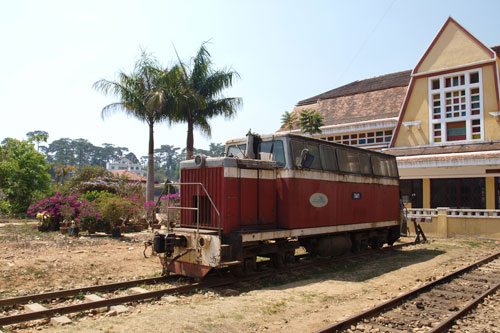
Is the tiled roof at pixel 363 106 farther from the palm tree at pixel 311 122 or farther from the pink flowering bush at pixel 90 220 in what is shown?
the pink flowering bush at pixel 90 220

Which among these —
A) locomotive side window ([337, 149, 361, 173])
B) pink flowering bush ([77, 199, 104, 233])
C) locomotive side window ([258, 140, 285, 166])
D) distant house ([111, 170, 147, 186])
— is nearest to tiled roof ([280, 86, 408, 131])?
distant house ([111, 170, 147, 186])

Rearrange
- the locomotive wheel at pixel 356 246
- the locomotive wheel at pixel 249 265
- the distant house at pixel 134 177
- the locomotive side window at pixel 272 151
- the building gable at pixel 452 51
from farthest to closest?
the distant house at pixel 134 177 → the building gable at pixel 452 51 → the locomotive wheel at pixel 356 246 → the locomotive side window at pixel 272 151 → the locomotive wheel at pixel 249 265

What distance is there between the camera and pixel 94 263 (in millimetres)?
10016

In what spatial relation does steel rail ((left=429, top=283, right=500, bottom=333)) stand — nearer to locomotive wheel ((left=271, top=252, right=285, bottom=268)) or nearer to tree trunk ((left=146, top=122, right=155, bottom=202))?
locomotive wheel ((left=271, top=252, right=285, bottom=268))

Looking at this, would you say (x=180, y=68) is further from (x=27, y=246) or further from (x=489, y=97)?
(x=489, y=97)

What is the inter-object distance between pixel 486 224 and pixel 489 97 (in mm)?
7874

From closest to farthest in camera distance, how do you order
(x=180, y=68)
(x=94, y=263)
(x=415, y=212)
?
1. (x=94, y=263)
2. (x=415, y=212)
3. (x=180, y=68)

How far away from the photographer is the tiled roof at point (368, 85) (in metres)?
29.1

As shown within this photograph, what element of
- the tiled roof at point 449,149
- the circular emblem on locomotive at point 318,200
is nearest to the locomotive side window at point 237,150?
the circular emblem on locomotive at point 318,200

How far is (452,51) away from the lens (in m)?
22.7

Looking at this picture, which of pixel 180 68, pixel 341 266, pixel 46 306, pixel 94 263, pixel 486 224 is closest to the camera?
pixel 46 306

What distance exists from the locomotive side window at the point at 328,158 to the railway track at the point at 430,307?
3.79 m

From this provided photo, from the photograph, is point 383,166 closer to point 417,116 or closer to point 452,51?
point 417,116

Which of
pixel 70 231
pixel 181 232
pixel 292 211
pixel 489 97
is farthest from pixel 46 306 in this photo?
pixel 489 97
